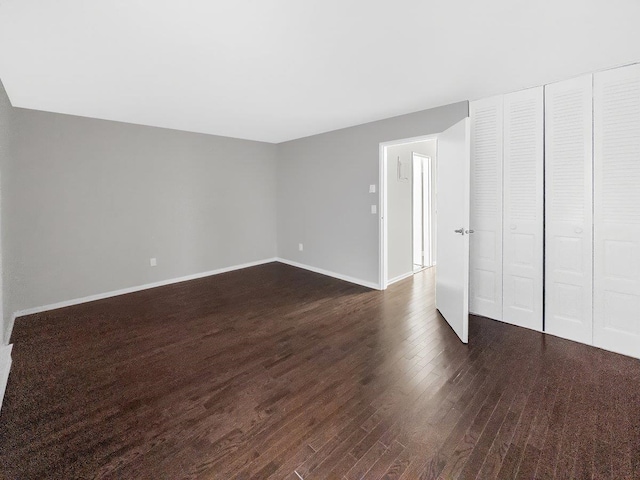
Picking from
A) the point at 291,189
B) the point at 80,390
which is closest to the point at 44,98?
the point at 80,390

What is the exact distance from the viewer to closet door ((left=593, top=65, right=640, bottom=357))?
2359 millimetres

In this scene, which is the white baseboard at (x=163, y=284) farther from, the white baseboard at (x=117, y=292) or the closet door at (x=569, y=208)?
the closet door at (x=569, y=208)

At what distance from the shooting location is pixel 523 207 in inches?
116

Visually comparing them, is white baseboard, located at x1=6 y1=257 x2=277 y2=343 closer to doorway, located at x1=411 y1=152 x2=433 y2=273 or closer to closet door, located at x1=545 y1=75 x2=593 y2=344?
doorway, located at x1=411 y1=152 x2=433 y2=273

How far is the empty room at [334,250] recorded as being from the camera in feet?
5.33

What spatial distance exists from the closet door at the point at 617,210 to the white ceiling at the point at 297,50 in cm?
24

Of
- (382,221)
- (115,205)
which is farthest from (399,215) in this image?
(115,205)

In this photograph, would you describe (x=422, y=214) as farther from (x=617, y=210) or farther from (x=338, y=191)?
(x=617, y=210)

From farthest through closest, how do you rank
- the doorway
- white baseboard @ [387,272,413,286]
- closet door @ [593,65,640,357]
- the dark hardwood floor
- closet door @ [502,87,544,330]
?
1. the doorway
2. white baseboard @ [387,272,413,286]
3. closet door @ [502,87,544,330]
4. closet door @ [593,65,640,357]
5. the dark hardwood floor

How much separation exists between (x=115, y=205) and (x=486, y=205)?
4.66 meters

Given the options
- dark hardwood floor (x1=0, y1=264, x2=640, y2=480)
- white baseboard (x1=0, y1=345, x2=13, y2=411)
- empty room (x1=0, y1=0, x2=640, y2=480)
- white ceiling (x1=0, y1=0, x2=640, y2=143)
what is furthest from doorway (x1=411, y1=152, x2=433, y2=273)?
white baseboard (x1=0, y1=345, x2=13, y2=411)

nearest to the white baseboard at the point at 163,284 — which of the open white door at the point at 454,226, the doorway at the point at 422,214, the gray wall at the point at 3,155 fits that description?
the gray wall at the point at 3,155

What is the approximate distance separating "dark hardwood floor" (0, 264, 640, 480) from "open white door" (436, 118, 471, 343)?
28cm

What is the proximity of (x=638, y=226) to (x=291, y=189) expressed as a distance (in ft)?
14.9
